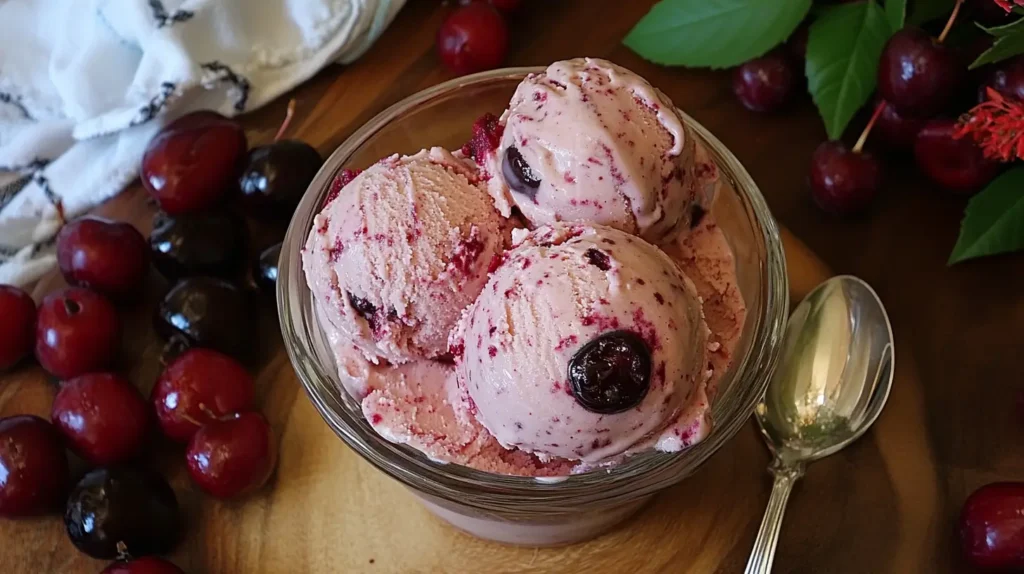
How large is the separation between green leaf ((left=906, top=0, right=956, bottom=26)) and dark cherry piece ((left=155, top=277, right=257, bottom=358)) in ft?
2.96

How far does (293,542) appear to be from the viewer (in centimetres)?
98

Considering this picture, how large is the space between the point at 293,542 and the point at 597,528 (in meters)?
0.32

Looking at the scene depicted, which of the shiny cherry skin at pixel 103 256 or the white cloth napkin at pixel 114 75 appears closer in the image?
the shiny cherry skin at pixel 103 256

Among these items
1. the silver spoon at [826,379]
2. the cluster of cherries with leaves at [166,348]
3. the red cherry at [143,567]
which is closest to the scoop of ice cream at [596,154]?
the silver spoon at [826,379]

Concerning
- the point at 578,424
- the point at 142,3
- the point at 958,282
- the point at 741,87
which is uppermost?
the point at 142,3

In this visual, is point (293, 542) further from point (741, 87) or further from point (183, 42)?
point (741, 87)

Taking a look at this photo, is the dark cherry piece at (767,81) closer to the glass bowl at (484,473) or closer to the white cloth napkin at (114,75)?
the glass bowl at (484,473)

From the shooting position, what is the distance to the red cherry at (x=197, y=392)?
3.30 feet

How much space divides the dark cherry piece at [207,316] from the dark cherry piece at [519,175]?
1.30 feet

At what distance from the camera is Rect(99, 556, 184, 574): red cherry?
90 centimetres

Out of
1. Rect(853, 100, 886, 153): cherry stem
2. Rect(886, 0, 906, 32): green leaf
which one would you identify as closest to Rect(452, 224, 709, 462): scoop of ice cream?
Rect(853, 100, 886, 153): cherry stem

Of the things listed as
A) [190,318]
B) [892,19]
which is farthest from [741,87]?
[190,318]

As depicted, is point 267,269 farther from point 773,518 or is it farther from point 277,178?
point 773,518

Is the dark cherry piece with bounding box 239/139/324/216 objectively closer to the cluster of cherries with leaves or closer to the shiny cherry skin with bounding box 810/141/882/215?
the cluster of cherries with leaves
